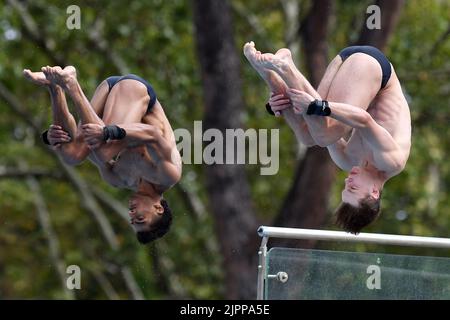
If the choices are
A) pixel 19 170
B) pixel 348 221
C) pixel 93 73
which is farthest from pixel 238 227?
pixel 348 221

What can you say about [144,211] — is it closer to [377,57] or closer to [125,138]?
[125,138]

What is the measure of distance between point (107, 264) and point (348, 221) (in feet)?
38.5

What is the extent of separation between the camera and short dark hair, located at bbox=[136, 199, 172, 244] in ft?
32.9

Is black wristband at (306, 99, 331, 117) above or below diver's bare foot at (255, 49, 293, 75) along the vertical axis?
below

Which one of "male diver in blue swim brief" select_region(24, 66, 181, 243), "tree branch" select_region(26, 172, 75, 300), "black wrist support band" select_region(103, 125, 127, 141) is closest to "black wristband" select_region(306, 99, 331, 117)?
"male diver in blue swim brief" select_region(24, 66, 181, 243)

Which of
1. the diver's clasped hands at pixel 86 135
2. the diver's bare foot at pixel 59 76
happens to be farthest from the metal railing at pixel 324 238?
the diver's bare foot at pixel 59 76

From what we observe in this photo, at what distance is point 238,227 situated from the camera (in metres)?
17.1

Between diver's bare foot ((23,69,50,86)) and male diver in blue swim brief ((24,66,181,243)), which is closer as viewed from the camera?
diver's bare foot ((23,69,50,86))

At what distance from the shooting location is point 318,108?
9.20 m

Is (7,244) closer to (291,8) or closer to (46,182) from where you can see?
(46,182)

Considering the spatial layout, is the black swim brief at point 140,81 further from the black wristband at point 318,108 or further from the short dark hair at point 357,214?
the short dark hair at point 357,214

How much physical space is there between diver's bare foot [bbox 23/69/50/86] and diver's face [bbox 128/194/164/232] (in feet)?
4.22

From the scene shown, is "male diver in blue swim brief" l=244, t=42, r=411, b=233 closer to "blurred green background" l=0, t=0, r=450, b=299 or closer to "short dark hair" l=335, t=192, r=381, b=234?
"short dark hair" l=335, t=192, r=381, b=234

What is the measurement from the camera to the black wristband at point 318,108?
9.20 metres
